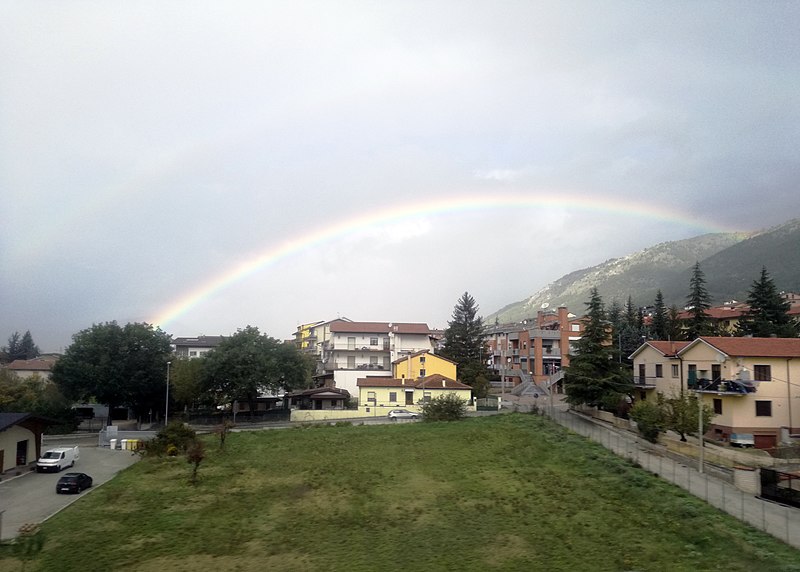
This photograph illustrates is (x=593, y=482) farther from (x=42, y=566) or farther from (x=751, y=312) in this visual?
(x=751, y=312)

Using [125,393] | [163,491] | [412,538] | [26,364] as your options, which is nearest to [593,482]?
[412,538]

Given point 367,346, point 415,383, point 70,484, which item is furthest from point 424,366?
point 70,484

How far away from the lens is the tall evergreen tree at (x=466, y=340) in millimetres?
71438

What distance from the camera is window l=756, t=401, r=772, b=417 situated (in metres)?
35.3

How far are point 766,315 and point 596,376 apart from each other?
2864 cm

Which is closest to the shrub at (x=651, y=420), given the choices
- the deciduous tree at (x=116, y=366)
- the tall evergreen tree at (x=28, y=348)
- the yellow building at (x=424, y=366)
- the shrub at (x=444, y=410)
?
the shrub at (x=444, y=410)

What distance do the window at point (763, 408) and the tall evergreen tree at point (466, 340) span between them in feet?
117

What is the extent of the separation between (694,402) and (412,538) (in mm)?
21488

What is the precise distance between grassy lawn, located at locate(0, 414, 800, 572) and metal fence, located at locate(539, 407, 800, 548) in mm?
764

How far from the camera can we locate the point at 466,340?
76625mm

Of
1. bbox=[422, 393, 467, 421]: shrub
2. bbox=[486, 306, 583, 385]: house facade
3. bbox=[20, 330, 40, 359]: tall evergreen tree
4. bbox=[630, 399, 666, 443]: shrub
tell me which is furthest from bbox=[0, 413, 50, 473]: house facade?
bbox=[20, 330, 40, 359]: tall evergreen tree

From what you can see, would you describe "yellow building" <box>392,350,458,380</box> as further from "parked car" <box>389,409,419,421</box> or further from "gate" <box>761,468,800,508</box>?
"gate" <box>761,468,800,508</box>

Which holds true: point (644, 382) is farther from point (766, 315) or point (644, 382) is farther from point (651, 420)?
point (766, 315)

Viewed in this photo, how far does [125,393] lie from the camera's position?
5419 cm
